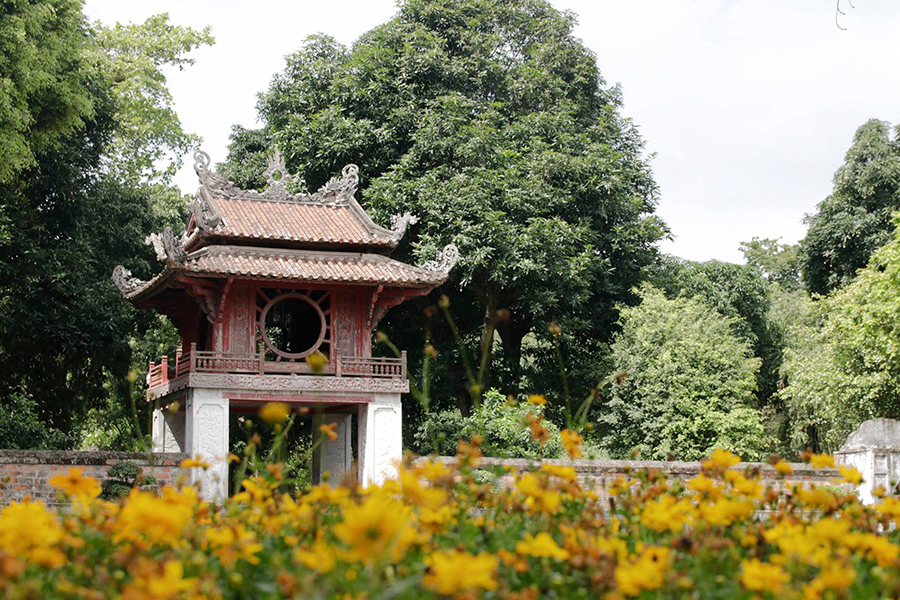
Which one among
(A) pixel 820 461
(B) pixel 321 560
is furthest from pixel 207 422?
(B) pixel 321 560

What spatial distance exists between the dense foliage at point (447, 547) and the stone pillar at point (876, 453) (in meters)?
9.94

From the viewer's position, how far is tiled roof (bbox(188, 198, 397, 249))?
1759cm

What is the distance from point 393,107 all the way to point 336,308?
7837 millimetres

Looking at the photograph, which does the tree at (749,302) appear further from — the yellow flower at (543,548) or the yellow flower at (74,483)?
the yellow flower at (543,548)

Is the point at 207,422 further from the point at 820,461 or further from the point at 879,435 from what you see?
the point at 820,461

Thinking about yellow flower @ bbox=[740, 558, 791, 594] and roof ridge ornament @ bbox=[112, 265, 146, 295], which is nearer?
yellow flower @ bbox=[740, 558, 791, 594]

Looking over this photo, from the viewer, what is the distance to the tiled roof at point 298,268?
16688mm

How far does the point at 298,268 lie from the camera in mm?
17281

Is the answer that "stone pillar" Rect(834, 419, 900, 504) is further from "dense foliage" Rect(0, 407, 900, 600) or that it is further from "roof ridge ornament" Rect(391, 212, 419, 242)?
"dense foliage" Rect(0, 407, 900, 600)

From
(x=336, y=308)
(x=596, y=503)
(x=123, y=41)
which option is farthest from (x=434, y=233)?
(x=596, y=503)

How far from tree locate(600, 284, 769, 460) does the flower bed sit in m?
18.0

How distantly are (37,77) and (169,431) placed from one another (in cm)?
648

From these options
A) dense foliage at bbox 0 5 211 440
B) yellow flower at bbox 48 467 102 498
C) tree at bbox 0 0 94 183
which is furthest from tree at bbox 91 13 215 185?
yellow flower at bbox 48 467 102 498

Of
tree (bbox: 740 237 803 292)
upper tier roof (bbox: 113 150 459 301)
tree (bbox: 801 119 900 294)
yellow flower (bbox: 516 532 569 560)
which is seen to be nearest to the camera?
yellow flower (bbox: 516 532 569 560)
